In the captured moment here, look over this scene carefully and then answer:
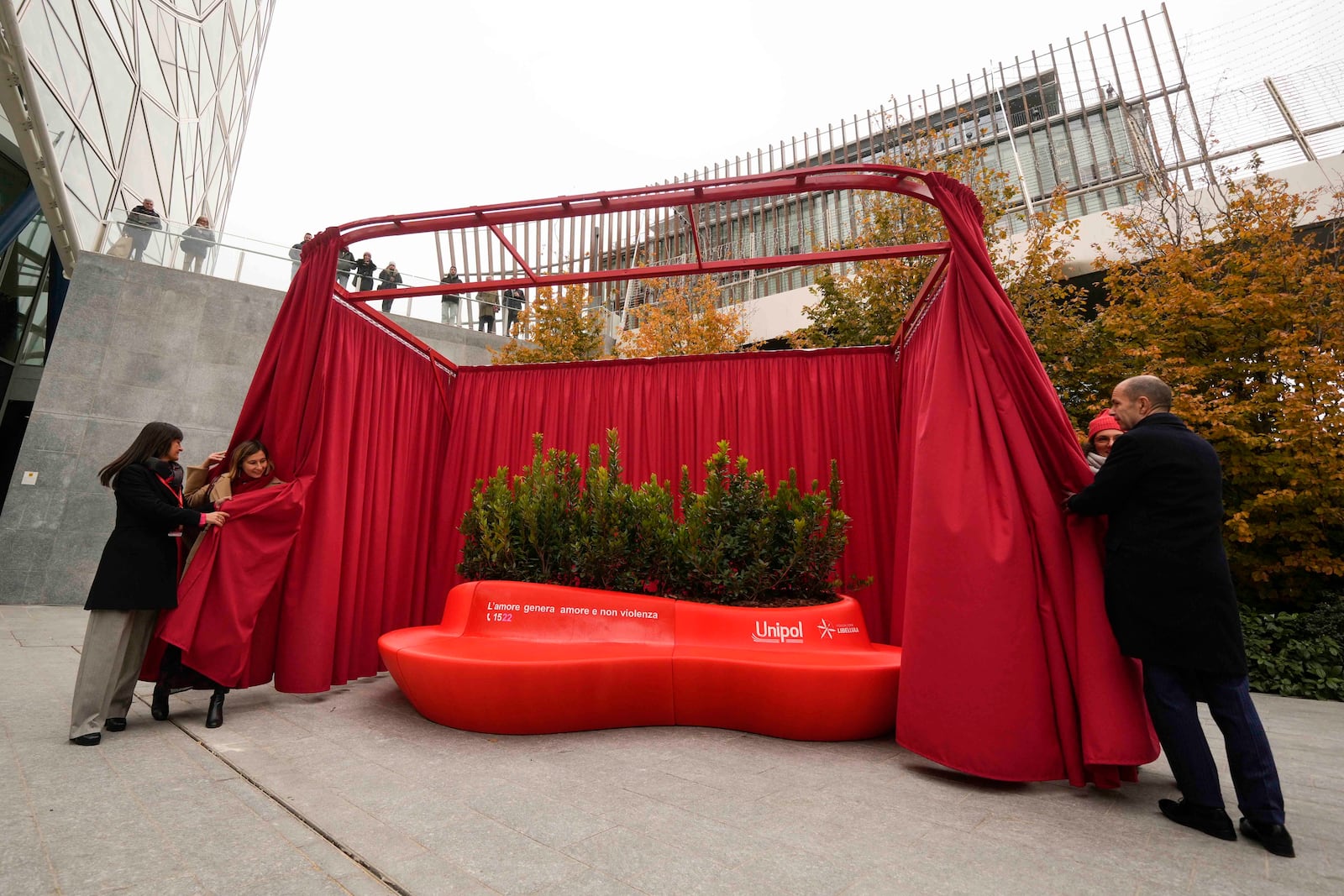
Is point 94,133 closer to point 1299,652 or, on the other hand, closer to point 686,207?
→ point 686,207

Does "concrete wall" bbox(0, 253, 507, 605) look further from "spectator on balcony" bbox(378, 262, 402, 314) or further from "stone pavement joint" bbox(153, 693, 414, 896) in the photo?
"stone pavement joint" bbox(153, 693, 414, 896)

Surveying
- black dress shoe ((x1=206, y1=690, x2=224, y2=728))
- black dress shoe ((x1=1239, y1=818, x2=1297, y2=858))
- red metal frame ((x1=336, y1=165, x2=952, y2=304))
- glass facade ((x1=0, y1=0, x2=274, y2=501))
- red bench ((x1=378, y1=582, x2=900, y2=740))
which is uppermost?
glass facade ((x1=0, y1=0, x2=274, y2=501))

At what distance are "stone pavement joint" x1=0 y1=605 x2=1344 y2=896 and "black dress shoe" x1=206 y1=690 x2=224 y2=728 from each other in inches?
2.7

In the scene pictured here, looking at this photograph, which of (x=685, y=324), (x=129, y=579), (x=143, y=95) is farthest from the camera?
(x=685, y=324)

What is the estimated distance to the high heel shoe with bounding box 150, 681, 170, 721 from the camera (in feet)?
11.8

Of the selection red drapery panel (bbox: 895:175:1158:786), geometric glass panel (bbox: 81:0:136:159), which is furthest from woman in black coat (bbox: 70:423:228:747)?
geometric glass panel (bbox: 81:0:136:159)

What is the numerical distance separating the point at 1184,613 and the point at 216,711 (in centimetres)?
498

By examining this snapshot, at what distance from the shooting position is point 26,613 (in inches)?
305

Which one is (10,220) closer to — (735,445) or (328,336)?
(328,336)

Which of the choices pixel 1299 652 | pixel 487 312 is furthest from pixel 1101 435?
pixel 487 312

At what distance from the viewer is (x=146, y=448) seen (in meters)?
3.52

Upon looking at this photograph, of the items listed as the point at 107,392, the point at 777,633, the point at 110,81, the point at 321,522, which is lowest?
the point at 777,633

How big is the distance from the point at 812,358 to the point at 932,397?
251cm

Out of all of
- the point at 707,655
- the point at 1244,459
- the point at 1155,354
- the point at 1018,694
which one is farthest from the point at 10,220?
the point at 1244,459
